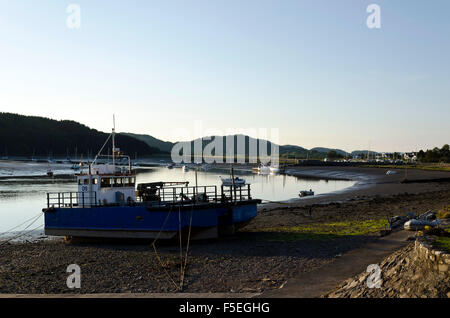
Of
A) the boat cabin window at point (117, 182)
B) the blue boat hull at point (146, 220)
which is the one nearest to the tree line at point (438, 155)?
the blue boat hull at point (146, 220)

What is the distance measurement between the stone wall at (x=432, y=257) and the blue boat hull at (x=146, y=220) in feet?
36.5

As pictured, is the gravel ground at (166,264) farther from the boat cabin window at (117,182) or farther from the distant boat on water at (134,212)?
the boat cabin window at (117,182)

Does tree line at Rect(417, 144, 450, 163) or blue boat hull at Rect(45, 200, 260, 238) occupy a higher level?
tree line at Rect(417, 144, 450, 163)

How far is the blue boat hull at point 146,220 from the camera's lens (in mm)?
19359

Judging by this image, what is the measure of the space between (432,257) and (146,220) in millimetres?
13483

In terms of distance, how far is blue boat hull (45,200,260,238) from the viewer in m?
19.4

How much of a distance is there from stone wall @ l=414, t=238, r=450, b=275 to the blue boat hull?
11.1m

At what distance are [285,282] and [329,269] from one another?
1880 mm

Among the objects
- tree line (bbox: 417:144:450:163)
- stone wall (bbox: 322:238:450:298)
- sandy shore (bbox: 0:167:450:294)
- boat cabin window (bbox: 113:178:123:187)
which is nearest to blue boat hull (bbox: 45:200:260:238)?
sandy shore (bbox: 0:167:450:294)

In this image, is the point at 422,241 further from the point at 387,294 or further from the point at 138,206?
the point at 138,206

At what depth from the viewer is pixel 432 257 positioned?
918 cm

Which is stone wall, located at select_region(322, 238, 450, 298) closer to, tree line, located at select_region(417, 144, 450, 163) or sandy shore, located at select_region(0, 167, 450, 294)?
sandy shore, located at select_region(0, 167, 450, 294)
